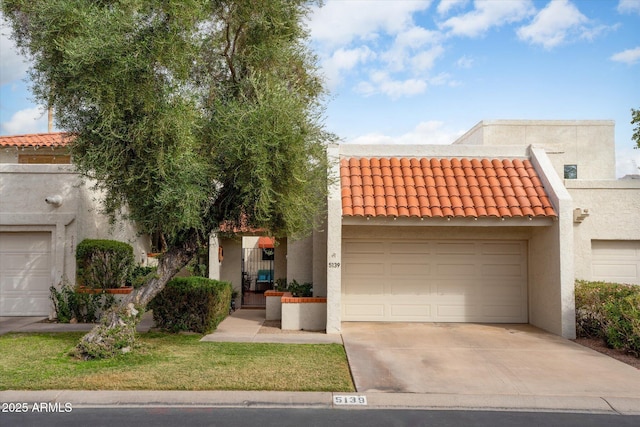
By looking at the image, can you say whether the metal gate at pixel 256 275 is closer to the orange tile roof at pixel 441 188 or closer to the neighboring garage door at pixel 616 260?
the orange tile roof at pixel 441 188

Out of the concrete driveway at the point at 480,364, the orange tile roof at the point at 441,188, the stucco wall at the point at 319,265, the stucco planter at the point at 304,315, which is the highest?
the orange tile roof at the point at 441,188

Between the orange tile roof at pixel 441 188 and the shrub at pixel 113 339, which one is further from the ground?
the orange tile roof at pixel 441 188

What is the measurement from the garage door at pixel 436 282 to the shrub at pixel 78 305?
20.3 ft

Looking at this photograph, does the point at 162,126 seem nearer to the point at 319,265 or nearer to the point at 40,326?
the point at 319,265

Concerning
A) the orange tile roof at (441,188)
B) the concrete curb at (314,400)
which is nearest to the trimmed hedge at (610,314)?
the orange tile roof at (441,188)

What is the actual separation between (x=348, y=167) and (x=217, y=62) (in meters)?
4.40

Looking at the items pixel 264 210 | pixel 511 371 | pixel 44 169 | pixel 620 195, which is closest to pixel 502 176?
pixel 620 195

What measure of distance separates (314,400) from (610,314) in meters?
6.76

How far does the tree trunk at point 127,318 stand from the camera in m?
8.61

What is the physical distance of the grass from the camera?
23.3 feet

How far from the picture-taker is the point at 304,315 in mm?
11867

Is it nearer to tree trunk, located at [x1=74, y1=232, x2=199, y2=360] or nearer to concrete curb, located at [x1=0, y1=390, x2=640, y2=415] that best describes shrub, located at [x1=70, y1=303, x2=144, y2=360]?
tree trunk, located at [x1=74, y1=232, x2=199, y2=360]

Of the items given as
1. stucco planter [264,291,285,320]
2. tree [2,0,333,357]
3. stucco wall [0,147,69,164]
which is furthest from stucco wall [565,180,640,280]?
stucco wall [0,147,69,164]

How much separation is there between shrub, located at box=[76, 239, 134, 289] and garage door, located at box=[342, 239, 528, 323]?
6.00 meters
